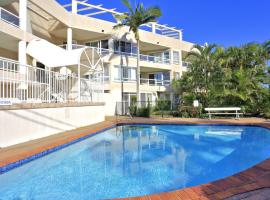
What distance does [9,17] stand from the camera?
14789 mm

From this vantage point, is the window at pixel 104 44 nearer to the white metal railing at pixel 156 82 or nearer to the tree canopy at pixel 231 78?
the white metal railing at pixel 156 82

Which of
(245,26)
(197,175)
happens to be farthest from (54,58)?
(245,26)

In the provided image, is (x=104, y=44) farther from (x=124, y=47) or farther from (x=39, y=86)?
(x=39, y=86)

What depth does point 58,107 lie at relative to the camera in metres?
10.8

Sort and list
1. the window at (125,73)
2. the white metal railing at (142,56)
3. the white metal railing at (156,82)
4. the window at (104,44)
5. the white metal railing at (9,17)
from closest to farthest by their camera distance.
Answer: the white metal railing at (9,17) < the white metal railing at (142,56) < the window at (125,73) < the window at (104,44) < the white metal railing at (156,82)

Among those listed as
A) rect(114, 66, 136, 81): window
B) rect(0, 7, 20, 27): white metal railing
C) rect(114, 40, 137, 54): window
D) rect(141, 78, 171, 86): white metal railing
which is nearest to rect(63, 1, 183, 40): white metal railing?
rect(114, 40, 137, 54): window

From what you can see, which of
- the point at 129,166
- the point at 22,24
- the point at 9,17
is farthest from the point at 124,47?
the point at 129,166

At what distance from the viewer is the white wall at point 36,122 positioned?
297 inches

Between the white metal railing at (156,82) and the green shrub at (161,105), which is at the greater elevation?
the white metal railing at (156,82)

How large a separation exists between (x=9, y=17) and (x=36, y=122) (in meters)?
9.78

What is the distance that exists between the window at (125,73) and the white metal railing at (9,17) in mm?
11403

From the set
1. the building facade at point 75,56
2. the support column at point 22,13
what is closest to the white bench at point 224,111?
the building facade at point 75,56

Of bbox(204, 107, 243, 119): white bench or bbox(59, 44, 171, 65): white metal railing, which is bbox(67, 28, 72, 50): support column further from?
bbox(204, 107, 243, 119): white bench

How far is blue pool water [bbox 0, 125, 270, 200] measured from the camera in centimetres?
510
